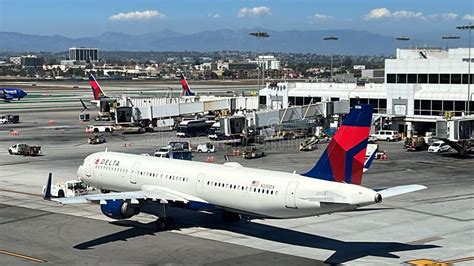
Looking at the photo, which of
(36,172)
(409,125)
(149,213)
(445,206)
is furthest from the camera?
(409,125)

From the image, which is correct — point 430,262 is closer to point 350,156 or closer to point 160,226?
point 350,156

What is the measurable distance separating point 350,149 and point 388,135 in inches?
2674

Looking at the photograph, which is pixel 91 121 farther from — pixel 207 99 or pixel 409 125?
pixel 409 125

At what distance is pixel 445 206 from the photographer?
54125 mm

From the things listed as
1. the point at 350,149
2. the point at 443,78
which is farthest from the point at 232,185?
the point at 443,78

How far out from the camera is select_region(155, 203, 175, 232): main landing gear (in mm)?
45656

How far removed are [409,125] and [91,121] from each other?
68.1 m

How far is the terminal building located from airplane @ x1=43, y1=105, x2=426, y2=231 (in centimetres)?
5983

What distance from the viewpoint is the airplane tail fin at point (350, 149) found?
3794 cm

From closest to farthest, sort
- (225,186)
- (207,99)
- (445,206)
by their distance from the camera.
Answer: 1. (225,186)
2. (445,206)
3. (207,99)

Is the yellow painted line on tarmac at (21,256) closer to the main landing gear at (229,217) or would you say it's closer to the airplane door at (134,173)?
the airplane door at (134,173)

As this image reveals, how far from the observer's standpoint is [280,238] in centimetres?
4319

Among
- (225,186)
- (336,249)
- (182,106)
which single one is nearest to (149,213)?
(225,186)

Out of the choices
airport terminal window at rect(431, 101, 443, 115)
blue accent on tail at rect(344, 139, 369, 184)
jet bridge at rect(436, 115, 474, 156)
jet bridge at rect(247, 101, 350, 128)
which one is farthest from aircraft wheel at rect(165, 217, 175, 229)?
airport terminal window at rect(431, 101, 443, 115)
